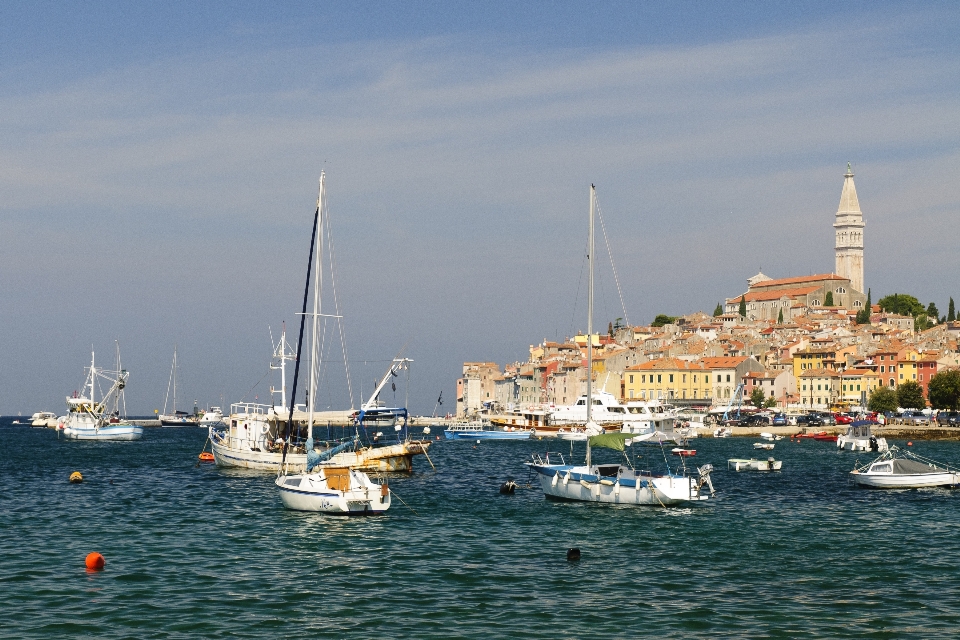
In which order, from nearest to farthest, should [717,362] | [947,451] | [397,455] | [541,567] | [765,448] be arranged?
[541,567]
[397,455]
[947,451]
[765,448]
[717,362]

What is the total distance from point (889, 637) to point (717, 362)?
572ft

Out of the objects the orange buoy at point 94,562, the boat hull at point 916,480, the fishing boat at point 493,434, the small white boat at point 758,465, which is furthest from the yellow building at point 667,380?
the orange buoy at point 94,562

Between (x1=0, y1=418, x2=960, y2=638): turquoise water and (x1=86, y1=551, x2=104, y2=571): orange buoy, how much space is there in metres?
0.41

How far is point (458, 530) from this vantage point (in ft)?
131

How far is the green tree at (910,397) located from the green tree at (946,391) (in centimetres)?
1173

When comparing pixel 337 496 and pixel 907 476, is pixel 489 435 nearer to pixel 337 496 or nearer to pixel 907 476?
pixel 907 476

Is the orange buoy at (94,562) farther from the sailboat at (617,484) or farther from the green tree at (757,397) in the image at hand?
the green tree at (757,397)

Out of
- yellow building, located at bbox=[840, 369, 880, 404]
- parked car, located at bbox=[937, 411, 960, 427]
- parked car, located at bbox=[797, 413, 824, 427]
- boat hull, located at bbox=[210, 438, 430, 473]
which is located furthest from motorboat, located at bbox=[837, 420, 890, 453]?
yellow building, located at bbox=[840, 369, 880, 404]

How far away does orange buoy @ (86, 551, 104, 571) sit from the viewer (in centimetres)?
3098

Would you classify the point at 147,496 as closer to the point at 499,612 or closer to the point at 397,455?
the point at 397,455

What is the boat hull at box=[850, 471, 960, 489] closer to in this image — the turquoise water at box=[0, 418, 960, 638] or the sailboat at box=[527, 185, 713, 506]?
the turquoise water at box=[0, 418, 960, 638]

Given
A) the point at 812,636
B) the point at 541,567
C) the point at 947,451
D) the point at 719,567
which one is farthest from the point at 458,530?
the point at 947,451

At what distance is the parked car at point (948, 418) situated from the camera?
13561cm

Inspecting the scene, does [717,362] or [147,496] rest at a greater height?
[717,362]
